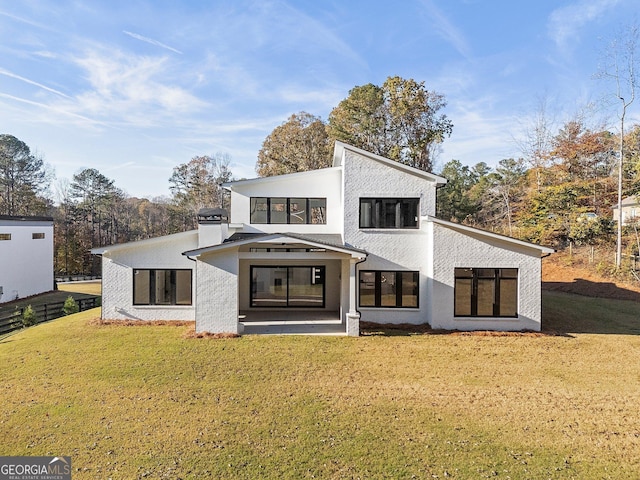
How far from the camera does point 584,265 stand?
1012 inches

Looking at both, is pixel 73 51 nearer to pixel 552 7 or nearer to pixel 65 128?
pixel 65 128

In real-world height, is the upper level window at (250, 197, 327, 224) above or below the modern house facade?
above

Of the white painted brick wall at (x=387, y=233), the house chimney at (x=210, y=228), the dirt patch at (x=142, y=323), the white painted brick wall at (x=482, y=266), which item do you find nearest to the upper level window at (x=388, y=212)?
the white painted brick wall at (x=387, y=233)

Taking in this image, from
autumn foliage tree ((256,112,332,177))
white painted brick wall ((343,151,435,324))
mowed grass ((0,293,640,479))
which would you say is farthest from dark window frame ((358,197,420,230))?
autumn foliage tree ((256,112,332,177))

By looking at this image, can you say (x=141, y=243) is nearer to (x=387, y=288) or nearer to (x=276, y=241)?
(x=276, y=241)

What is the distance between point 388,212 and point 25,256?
2826 cm

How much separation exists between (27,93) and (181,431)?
22847 mm

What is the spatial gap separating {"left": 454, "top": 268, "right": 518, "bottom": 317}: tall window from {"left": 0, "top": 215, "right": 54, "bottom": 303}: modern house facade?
29771 mm

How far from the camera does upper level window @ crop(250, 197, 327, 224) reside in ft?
53.7

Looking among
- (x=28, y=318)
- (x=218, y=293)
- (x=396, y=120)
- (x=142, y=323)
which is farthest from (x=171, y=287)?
(x=396, y=120)

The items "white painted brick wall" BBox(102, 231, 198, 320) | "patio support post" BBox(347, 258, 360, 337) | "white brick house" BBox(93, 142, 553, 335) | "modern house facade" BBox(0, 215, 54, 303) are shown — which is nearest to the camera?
"patio support post" BBox(347, 258, 360, 337)

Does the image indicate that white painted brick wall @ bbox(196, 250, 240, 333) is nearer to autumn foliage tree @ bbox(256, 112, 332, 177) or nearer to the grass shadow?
the grass shadow

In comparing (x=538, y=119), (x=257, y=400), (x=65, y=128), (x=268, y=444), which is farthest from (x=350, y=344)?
(x=538, y=119)

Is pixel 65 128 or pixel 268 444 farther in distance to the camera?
pixel 65 128
